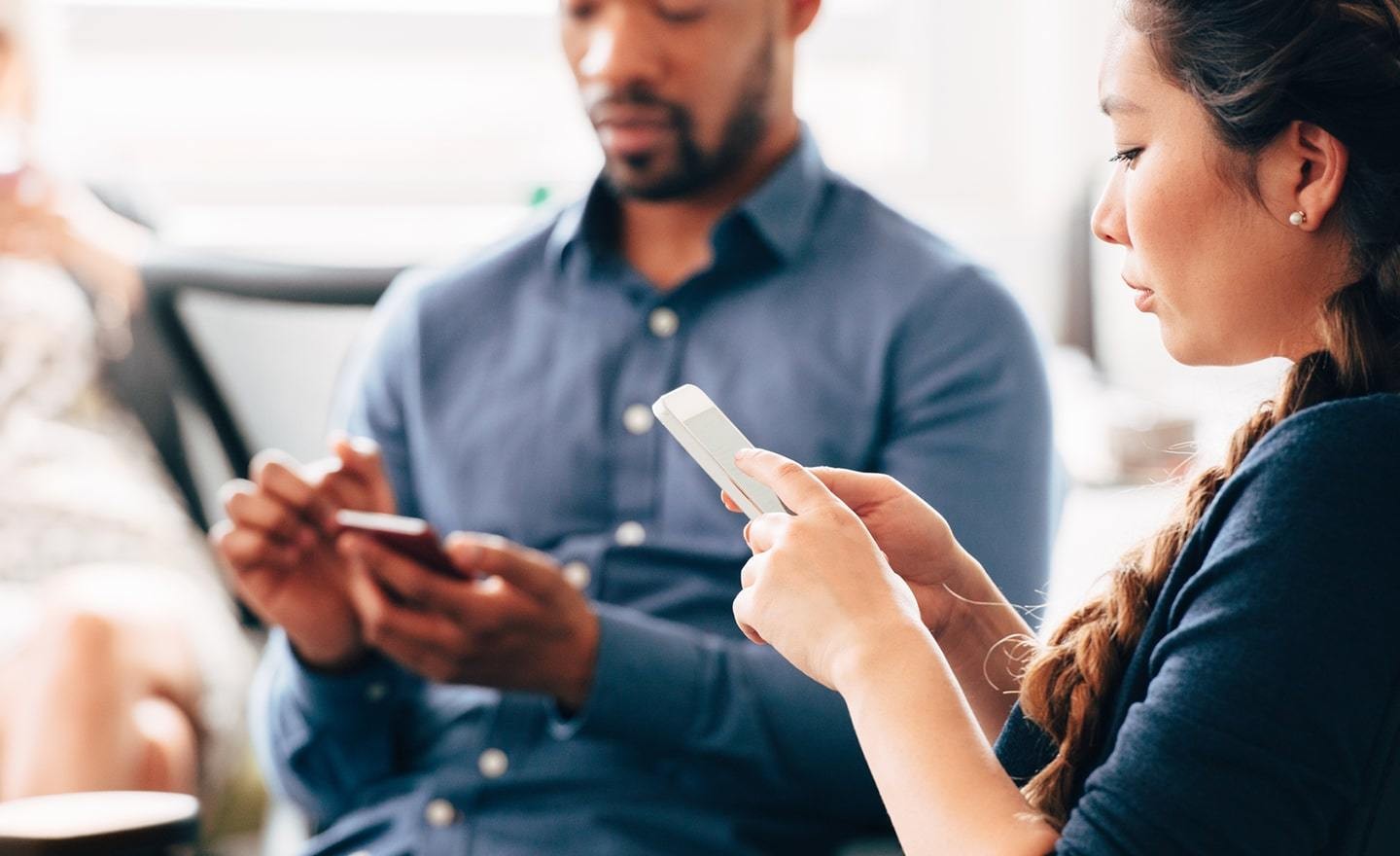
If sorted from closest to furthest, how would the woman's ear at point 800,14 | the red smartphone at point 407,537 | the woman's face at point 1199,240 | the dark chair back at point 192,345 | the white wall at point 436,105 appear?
the woman's face at point 1199,240 < the red smartphone at point 407,537 < the woman's ear at point 800,14 < the dark chair back at point 192,345 < the white wall at point 436,105

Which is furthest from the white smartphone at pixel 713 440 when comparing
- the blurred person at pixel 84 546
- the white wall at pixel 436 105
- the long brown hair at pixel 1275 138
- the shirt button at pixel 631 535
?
the white wall at pixel 436 105

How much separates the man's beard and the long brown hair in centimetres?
69

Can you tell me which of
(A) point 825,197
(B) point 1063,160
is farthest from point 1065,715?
(B) point 1063,160

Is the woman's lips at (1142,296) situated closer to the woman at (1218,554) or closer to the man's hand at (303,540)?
the woman at (1218,554)

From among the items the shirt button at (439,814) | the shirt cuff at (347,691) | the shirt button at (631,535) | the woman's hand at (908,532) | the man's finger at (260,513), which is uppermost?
the woman's hand at (908,532)

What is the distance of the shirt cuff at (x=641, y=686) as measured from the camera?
1.16 meters

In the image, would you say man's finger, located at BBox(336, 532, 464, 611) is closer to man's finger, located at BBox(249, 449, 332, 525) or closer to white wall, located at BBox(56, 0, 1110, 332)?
man's finger, located at BBox(249, 449, 332, 525)

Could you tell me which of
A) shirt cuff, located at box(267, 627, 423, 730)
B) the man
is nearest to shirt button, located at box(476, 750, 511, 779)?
the man

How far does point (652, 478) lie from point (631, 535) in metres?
0.05

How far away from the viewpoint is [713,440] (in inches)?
29.4

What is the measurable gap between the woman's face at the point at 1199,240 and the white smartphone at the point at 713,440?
0.20 m

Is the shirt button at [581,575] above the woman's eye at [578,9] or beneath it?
beneath

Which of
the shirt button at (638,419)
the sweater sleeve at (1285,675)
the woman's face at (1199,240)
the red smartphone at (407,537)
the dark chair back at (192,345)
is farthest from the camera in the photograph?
the dark chair back at (192,345)

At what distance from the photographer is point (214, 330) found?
5.94 feet
